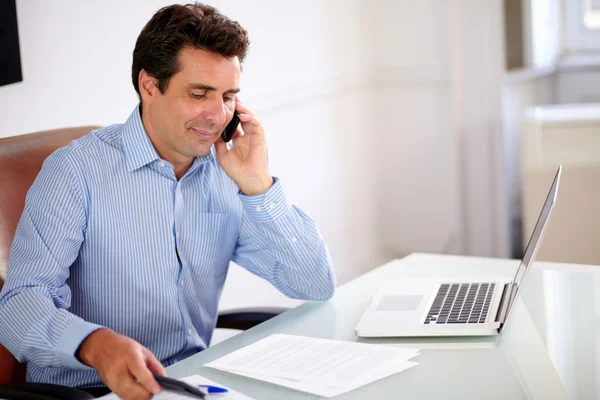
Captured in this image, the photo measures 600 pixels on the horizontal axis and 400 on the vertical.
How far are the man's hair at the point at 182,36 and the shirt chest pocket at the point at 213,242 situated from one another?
0.27 m

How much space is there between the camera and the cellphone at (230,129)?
1.61m

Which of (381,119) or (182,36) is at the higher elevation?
(182,36)

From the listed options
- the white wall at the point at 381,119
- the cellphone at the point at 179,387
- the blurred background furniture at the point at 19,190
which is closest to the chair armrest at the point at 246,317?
the blurred background furniture at the point at 19,190

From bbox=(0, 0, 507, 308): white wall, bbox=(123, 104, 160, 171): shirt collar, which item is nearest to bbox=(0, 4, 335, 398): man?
bbox=(123, 104, 160, 171): shirt collar

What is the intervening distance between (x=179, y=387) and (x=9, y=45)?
112cm

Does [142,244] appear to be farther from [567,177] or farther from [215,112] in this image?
[567,177]

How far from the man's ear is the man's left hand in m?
0.17

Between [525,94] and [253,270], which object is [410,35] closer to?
[525,94]

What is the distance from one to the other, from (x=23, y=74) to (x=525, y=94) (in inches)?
105

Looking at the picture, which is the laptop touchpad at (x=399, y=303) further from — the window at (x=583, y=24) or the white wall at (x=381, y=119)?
the window at (x=583, y=24)

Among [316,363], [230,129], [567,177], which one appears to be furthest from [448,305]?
[567,177]

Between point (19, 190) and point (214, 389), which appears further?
point (19, 190)

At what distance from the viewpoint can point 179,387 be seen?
884 mm

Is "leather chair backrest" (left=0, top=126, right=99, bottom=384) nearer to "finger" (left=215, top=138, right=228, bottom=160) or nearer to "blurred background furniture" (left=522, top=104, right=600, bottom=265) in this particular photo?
"finger" (left=215, top=138, right=228, bottom=160)
